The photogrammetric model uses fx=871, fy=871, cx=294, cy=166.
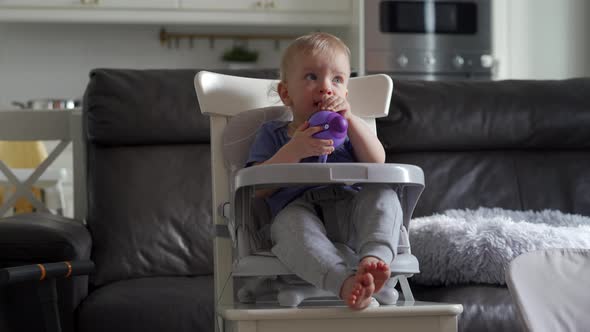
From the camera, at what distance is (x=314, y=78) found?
1689 mm

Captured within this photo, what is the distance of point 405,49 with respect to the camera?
4520mm

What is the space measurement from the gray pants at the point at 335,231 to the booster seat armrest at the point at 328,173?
0.21ft

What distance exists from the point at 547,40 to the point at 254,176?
345 centimetres

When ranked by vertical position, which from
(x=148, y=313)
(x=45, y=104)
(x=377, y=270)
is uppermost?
(x=45, y=104)

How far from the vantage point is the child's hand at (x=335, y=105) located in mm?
1620

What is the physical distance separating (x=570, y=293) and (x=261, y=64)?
13.1 feet

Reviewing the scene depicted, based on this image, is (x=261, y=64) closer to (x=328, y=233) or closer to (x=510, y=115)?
(x=510, y=115)

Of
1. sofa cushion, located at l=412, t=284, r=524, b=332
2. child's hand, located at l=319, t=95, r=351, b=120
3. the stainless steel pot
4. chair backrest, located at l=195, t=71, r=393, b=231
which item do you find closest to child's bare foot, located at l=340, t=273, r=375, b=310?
child's hand, located at l=319, t=95, r=351, b=120

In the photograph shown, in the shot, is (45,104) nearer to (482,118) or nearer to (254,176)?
(482,118)

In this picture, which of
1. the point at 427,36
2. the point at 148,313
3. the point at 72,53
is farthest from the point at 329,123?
the point at 72,53

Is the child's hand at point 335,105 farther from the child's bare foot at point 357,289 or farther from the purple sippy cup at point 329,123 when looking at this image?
the child's bare foot at point 357,289

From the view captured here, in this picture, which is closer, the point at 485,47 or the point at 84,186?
the point at 84,186

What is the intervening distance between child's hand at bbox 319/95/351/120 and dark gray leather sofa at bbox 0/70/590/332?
30.0 inches

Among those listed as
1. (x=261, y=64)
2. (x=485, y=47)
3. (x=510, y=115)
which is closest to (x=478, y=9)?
(x=485, y=47)
